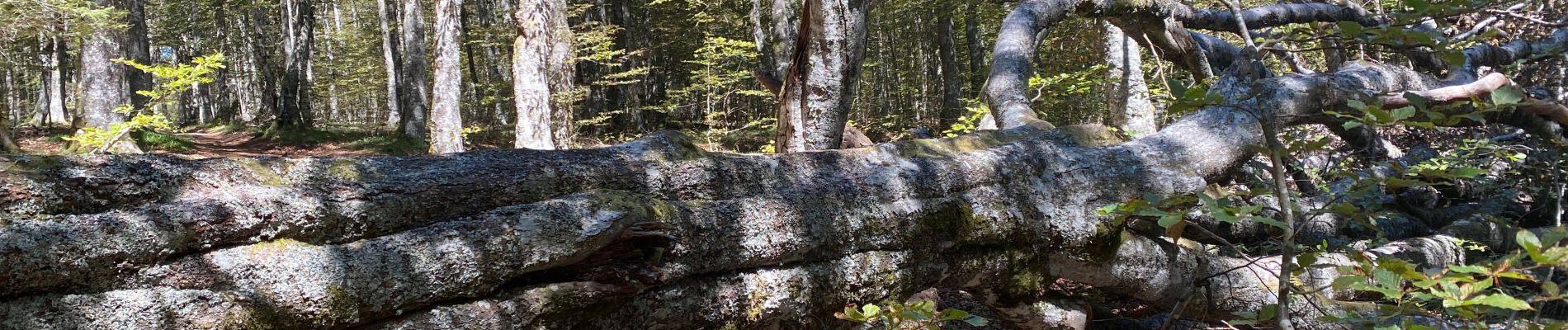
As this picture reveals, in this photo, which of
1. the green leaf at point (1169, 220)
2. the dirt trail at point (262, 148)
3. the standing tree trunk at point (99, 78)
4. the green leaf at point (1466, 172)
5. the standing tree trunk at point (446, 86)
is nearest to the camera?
the green leaf at point (1466, 172)

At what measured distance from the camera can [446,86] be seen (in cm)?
1008

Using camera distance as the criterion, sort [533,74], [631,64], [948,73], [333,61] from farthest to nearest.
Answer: [333,61] → [631,64] → [948,73] → [533,74]

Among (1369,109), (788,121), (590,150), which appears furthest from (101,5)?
(1369,109)

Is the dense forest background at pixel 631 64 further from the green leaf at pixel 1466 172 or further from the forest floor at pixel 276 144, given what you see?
the green leaf at pixel 1466 172

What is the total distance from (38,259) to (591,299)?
3.55ft

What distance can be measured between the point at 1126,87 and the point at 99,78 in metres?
12.2

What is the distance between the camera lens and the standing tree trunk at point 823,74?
4328mm

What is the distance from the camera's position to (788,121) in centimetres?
458

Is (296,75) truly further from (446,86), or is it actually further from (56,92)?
(56,92)

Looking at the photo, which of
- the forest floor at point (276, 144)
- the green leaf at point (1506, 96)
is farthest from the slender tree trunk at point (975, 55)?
the green leaf at point (1506, 96)

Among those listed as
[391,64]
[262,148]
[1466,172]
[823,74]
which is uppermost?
[391,64]

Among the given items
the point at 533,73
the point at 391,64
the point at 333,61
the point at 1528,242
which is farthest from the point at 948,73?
the point at 333,61

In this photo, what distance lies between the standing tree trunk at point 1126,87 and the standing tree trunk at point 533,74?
228 inches

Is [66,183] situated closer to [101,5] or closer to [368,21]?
[101,5]
